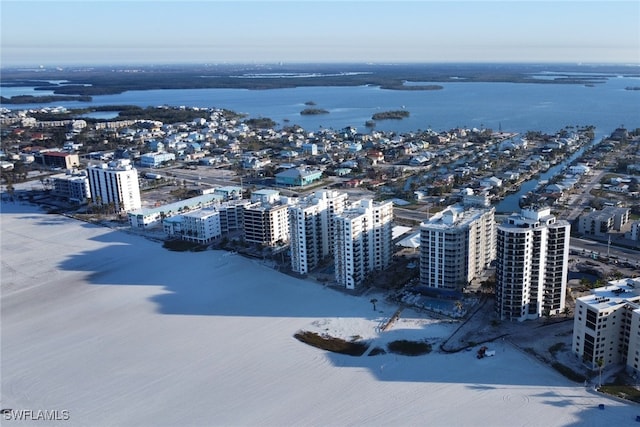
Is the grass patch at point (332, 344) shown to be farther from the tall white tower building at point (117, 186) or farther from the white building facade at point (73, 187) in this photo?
the white building facade at point (73, 187)

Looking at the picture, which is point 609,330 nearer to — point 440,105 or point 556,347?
point 556,347

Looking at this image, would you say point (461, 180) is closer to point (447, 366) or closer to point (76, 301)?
point (447, 366)

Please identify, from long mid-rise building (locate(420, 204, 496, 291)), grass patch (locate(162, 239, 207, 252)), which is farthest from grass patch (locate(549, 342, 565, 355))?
grass patch (locate(162, 239, 207, 252))

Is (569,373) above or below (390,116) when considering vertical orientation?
below

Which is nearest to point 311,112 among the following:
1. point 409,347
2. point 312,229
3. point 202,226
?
point 202,226

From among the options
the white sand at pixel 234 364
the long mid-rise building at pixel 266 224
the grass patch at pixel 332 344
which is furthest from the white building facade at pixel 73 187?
the grass patch at pixel 332 344

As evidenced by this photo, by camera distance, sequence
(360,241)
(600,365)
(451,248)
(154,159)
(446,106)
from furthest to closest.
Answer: (446,106) → (154,159) → (360,241) → (451,248) → (600,365)

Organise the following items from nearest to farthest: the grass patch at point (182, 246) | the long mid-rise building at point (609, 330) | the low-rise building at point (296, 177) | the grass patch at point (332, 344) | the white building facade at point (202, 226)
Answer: the long mid-rise building at point (609, 330) < the grass patch at point (332, 344) < the grass patch at point (182, 246) < the white building facade at point (202, 226) < the low-rise building at point (296, 177)
